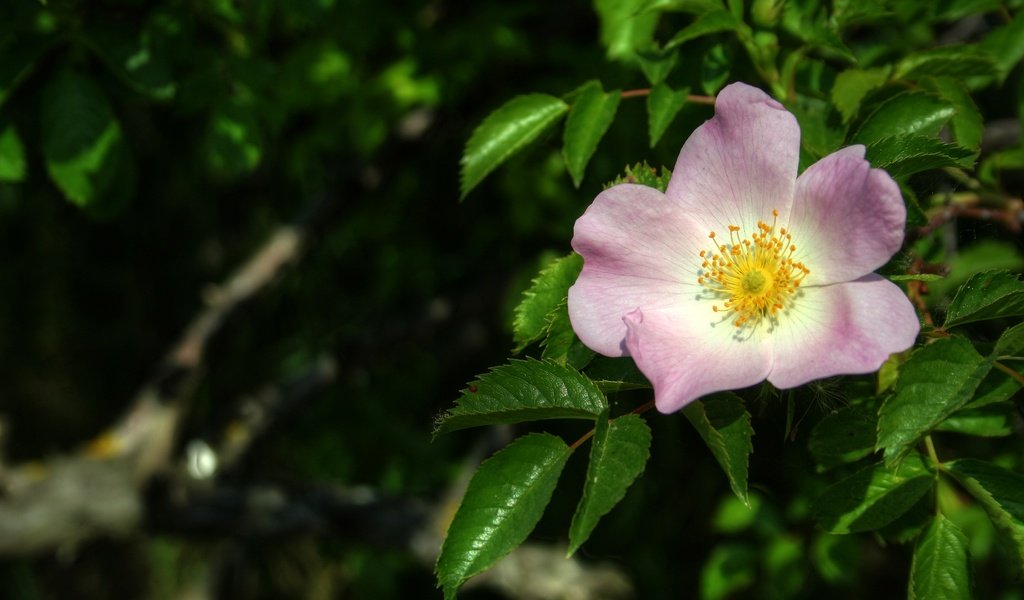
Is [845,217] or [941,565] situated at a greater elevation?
[845,217]

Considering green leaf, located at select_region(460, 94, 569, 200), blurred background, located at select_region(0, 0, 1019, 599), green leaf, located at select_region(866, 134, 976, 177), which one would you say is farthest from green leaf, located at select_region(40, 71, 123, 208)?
green leaf, located at select_region(866, 134, 976, 177)

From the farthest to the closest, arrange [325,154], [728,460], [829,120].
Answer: [325,154]
[829,120]
[728,460]

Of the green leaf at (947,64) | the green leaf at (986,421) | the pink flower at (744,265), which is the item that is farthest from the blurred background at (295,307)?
the green leaf at (947,64)

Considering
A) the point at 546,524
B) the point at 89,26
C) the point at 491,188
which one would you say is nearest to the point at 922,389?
the point at 546,524

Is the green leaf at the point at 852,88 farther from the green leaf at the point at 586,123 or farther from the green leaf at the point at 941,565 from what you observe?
the green leaf at the point at 941,565

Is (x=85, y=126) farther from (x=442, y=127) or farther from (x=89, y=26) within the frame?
(x=442, y=127)

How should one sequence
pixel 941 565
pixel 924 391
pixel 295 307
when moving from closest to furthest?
1. pixel 924 391
2. pixel 941 565
3. pixel 295 307

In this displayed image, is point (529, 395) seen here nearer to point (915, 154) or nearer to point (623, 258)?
point (623, 258)

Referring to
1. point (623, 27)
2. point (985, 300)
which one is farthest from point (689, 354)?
point (623, 27)
